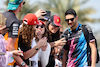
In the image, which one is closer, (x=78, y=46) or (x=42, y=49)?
(x=42, y=49)

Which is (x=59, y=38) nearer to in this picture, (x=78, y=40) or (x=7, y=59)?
(x=78, y=40)

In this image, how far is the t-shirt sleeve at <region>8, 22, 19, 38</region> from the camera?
3.88 metres

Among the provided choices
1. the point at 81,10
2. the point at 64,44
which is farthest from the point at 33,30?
the point at 81,10

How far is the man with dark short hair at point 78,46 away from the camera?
209 inches

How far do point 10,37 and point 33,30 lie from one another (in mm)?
574

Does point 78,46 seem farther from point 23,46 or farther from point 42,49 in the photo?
point 23,46

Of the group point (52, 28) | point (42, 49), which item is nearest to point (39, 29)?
point (42, 49)

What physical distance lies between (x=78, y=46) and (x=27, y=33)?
5.19ft

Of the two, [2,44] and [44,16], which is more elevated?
[44,16]

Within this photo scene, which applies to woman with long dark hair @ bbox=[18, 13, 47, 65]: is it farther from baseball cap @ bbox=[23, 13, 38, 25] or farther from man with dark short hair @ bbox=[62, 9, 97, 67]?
man with dark short hair @ bbox=[62, 9, 97, 67]

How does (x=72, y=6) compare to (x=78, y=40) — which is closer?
(x=78, y=40)

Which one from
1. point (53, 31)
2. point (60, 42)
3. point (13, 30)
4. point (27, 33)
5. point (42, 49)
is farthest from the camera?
point (53, 31)

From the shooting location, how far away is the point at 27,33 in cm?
423

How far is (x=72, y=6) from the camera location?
23375mm
